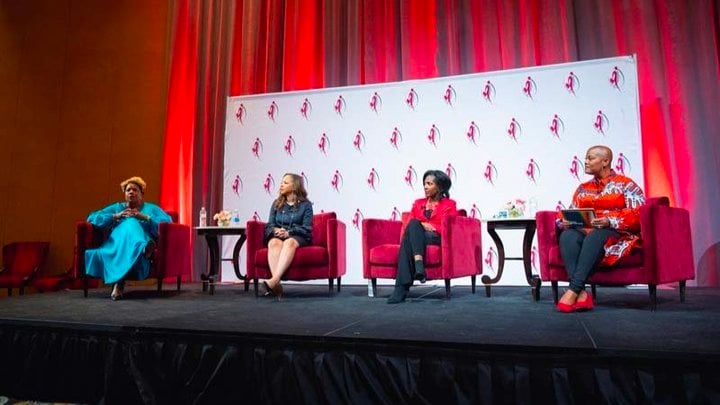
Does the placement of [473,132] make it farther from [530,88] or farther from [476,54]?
[476,54]

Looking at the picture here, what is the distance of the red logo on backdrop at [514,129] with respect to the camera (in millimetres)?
4441

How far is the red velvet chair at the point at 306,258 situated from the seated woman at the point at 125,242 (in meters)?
0.77

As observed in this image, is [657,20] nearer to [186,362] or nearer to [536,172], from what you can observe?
[536,172]

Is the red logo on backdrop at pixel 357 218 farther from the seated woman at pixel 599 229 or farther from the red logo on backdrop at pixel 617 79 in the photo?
the red logo on backdrop at pixel 617 79

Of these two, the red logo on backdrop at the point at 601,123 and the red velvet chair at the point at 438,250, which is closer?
the red velvet chair at the point at 438,250

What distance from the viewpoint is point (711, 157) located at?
4191 mm

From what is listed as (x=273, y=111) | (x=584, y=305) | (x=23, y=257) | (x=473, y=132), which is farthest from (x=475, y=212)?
(x=23, y=257)

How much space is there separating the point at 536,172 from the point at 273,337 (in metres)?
3.16

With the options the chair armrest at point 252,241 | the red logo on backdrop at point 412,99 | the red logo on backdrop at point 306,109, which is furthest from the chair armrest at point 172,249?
the red logo on backdrop at point 412,99

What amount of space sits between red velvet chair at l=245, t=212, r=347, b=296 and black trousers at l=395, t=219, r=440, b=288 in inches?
25.5

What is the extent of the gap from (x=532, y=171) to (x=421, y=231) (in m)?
1.64

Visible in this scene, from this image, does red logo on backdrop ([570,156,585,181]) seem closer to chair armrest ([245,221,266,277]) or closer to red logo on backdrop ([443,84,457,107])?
red logo on backdrop ([443,84,457,107])

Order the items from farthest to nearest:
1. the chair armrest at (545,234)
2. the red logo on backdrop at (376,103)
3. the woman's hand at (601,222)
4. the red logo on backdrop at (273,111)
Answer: the red logo on backdrop at (273,111) → the red logo on backdrop at (376,103) → the chair armrest at (545,234) → the woman's hand at (601,222)

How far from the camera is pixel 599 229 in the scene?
2.67 metres
